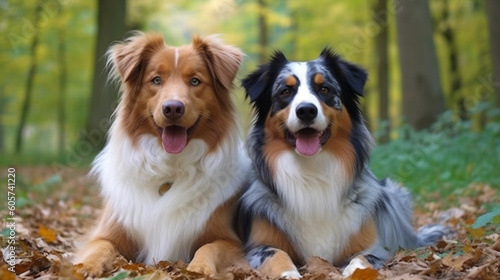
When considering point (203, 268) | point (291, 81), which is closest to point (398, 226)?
point (291, 81)

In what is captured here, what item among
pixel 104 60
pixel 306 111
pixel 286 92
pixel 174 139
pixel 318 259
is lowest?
pixel 318 259

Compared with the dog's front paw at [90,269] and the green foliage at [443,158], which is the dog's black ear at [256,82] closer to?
the dog's front paw at [90,269]

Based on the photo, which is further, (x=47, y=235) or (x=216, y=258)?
(x=47, y=235)

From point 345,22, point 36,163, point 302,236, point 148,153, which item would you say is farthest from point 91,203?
point 345,22

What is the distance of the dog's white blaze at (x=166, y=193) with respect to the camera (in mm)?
4695

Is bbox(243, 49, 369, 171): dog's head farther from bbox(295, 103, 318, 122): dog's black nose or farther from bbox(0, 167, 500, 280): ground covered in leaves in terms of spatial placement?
bbox(0, 167, 500, 280): ground covered in leaves

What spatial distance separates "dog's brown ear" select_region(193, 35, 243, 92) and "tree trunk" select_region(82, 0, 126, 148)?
32.4 ft

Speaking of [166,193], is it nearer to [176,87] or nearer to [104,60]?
[176,87]

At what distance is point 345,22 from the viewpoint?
21734 millimetres

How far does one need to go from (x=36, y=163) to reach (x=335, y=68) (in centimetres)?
1480

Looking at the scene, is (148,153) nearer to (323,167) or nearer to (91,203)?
(323,167)

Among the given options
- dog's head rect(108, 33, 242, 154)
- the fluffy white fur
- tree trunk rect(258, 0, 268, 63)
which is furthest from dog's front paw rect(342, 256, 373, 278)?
tree trunk rect(258, 0, 268, 63)

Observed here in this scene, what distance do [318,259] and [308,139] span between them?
3.08 feet

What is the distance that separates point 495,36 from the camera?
9.94 meters
